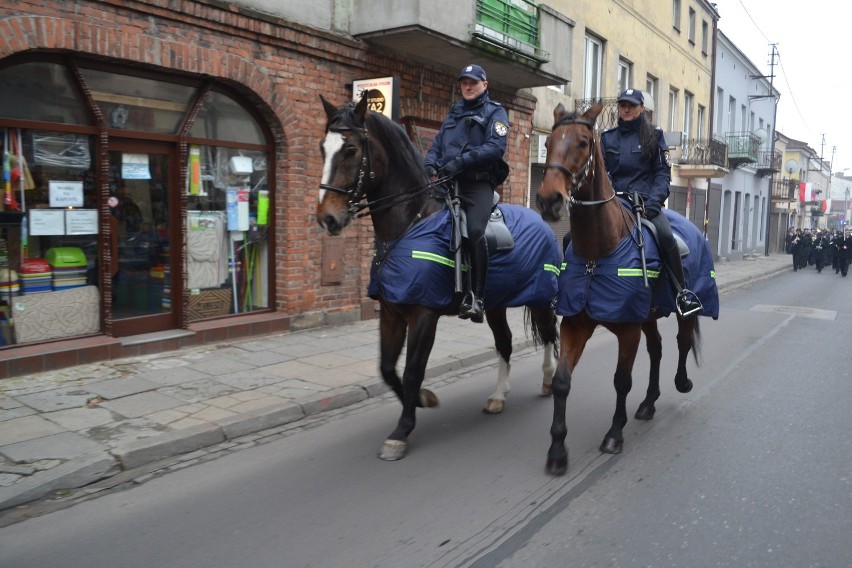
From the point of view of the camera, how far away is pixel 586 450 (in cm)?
500

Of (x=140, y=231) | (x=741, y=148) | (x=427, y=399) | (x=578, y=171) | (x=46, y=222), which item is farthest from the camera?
(x=741, y=148)

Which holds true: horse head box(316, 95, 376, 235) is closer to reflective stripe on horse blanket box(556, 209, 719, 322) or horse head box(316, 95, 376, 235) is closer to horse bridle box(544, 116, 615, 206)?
horse bridle box(544, 116, 615, 206)

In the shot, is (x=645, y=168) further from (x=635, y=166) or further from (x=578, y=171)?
(x=578, y=171)

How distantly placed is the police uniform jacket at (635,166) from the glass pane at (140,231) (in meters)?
Result: 5.44

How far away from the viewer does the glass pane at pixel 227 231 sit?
8.69m

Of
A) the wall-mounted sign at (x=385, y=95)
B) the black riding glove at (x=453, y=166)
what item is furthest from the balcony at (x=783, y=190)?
the black riding glove at (x=453, y=166)

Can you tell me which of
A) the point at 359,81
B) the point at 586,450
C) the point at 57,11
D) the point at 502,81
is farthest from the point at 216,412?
the point at 502,81

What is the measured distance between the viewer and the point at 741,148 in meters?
33.2

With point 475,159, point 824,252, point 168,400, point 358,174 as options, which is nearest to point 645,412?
point 475,159

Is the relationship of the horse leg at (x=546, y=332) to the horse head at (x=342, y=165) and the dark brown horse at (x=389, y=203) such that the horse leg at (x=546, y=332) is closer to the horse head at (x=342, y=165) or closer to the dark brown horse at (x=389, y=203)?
the dark brown horse at (x=389, y=203)

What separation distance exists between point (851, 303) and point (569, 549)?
52.7 feet

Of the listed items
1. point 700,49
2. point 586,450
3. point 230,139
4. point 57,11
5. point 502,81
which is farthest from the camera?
point 700,49

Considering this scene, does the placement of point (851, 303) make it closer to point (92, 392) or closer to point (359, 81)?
point (359, 81)

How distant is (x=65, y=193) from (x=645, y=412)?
631 cm
